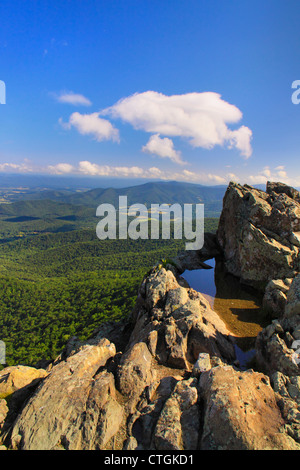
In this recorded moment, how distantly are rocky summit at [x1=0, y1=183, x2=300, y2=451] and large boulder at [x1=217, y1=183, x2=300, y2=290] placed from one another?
4974mm

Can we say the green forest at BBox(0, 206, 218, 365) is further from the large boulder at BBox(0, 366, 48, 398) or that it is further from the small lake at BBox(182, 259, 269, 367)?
the large boulder at BBox(0, 366, 48, 398)

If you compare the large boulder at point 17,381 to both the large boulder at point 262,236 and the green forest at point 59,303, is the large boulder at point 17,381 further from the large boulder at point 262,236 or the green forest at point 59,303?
the large boulder at point 262,236

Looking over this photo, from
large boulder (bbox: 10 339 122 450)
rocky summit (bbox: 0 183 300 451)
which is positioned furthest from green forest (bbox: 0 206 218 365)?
large boulder (bbox: 10 339 122 450)

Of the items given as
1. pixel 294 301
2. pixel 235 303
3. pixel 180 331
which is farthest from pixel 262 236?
pixel 180 331

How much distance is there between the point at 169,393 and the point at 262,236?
49.9 ft

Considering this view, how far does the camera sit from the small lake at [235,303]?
1127 cm

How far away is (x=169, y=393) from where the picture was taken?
705cm

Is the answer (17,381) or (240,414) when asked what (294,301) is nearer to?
(240,414)

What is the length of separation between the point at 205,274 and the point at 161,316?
405 inches

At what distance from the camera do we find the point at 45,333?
1652 inches

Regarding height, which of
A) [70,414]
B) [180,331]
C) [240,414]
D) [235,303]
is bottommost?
[235,303]

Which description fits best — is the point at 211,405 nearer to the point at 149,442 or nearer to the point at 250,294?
the point at 149,442

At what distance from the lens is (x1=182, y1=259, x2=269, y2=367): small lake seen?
37.0 ft
